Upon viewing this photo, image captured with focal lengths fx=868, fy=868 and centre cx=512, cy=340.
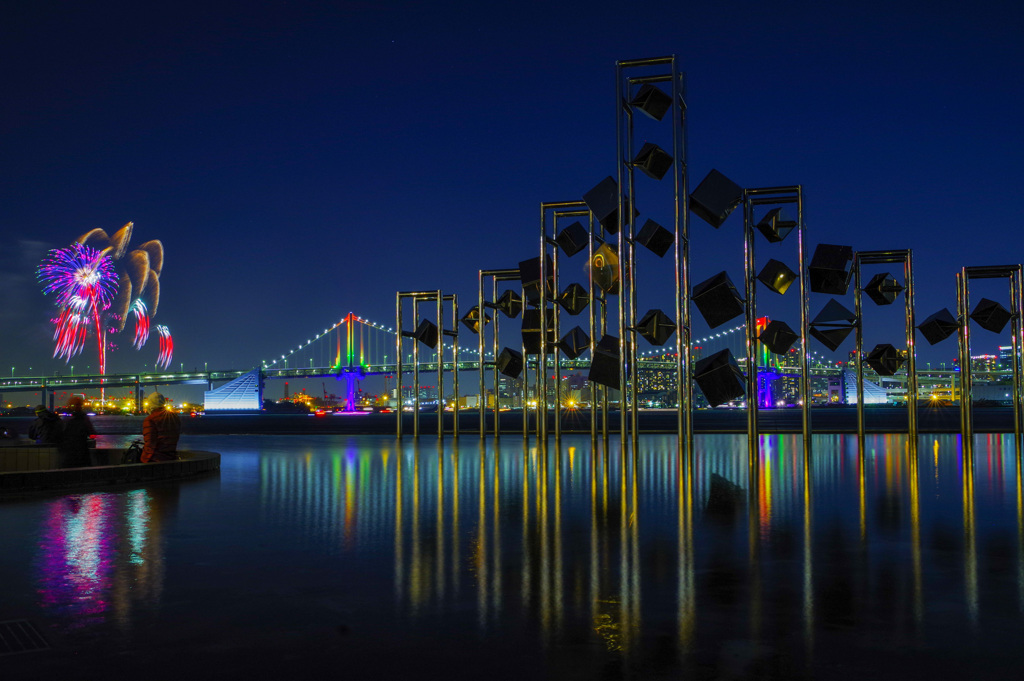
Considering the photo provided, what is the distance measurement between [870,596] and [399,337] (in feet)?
43.2

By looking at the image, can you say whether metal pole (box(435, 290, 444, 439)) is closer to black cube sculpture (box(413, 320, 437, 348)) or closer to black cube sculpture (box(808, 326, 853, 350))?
black cube sculpture (box(413, 320, 437, 348))

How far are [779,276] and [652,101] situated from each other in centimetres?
317

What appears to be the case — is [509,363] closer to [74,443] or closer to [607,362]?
[607,362]

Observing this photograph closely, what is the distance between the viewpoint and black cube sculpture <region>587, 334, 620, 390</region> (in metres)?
11.2

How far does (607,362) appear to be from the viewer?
36.7 ft

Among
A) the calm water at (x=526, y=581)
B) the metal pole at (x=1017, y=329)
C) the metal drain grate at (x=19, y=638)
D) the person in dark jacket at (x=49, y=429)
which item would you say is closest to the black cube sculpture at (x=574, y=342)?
the calm water at (x=526, y=581)

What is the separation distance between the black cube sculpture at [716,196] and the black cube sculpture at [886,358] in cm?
530

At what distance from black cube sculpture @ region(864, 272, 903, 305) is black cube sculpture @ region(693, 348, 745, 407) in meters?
4.82

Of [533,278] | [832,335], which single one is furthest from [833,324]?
[533,278]

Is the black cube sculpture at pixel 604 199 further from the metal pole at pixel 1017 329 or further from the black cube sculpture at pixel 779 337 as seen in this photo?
the metal pole at pixel 1017 329

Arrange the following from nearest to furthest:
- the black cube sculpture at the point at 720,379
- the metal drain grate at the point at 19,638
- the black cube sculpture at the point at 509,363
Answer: the metal drain grate at the point at 19,638 → the black cube sculpture at the point at 720,379 → the black cube sculpture at the point at 509,363

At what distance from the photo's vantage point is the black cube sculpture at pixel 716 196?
10.7m

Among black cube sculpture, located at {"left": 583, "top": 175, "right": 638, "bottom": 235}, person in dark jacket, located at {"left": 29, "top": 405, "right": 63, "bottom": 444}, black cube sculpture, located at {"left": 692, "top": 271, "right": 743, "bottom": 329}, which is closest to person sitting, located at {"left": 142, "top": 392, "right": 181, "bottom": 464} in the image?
person in dark jacket, located at {"left": 29, "top": 405, "right": 63, "bottom": 444}

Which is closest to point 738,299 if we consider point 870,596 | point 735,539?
point 735,539
